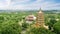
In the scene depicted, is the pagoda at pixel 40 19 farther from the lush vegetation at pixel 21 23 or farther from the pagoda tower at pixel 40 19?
the lush vegetation at pixel 21 23

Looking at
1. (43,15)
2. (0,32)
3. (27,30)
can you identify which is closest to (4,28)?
(0,32)

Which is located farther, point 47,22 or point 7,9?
point 47,22

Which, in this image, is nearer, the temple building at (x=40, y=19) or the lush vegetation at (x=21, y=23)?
the lush vegetation at (x=21, y=23)

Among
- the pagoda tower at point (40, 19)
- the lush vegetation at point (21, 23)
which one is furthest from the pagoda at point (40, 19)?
the lush vegetation at point (21, 23)

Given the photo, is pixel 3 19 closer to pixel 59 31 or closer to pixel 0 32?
pixel 0 32

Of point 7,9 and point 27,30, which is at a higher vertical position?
point 7,9

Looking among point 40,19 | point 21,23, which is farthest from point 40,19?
point 21,23

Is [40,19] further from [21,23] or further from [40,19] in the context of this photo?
[21,23]
